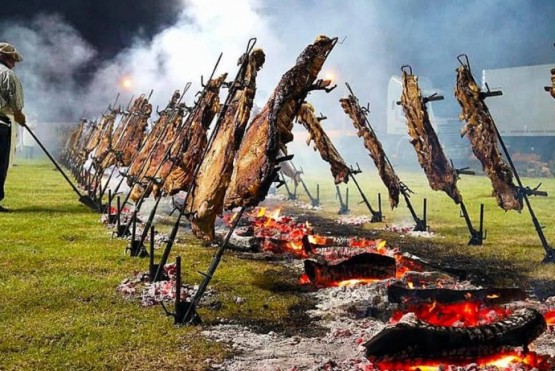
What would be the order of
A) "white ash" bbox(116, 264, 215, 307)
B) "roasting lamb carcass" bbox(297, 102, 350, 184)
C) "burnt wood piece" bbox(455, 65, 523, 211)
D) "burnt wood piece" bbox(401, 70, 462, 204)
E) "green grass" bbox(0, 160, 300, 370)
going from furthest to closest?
"roasting lamb carcass" bbox(297, 102, 350, 184) → "burnt wood piece" bbox(401, 70, 462, 204) → "burnt wood piece" bbox(455, 65, 523, 211) → "white ash" bbox(116, 264, 215, 307) → "green grass" bbox(0, 160, 300, 370)

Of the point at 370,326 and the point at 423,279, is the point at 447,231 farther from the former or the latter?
the point at 370,326

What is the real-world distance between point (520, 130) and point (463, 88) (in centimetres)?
3062

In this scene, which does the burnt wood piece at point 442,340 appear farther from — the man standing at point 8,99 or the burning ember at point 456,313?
the man standing at point 8,99

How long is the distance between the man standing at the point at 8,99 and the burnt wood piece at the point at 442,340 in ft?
39.1

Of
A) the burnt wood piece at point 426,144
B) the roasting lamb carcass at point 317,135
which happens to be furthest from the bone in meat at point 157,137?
the burnt wood piece at point 426,144

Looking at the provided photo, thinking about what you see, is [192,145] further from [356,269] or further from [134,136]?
[134,136]

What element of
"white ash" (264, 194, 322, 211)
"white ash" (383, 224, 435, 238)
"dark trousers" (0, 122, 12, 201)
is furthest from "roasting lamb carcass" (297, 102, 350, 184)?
"dark trousers" (0, 122, 12, 201)

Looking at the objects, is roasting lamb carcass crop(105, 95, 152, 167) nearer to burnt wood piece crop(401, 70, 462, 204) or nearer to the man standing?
the man standing

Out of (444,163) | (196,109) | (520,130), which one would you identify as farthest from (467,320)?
(520,130)

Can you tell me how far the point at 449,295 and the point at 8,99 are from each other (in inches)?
478

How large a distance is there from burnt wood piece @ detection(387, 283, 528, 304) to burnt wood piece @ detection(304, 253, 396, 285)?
3.74 feet

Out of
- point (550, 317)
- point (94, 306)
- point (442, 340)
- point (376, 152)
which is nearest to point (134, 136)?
point (376, 152)

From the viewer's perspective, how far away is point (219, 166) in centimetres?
712

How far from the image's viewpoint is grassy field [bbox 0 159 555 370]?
5191mm
